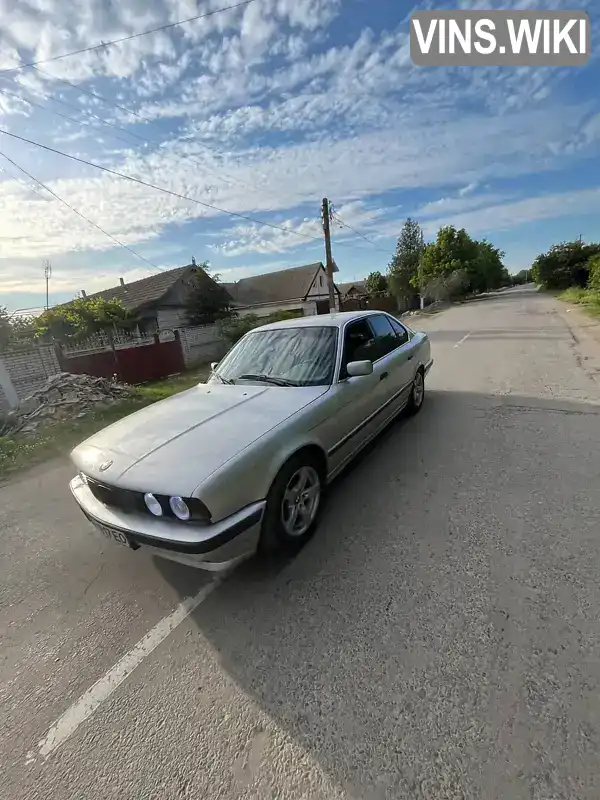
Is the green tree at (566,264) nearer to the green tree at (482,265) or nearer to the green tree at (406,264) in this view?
the green tree at (482,265)

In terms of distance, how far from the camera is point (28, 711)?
1798 mm

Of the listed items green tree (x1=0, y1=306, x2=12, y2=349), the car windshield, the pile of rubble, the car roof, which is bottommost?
the pile of rubble

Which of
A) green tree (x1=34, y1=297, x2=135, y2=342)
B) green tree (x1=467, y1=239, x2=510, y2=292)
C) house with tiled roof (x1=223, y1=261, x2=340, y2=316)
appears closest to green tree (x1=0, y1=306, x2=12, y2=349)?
green tree (x1=34, y1=297, x2=135, y2=342)

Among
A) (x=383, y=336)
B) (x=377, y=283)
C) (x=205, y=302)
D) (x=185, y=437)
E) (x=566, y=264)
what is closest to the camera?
(x=185, y=437)

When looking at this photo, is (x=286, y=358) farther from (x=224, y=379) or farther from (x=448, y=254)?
(x=448, y=254)

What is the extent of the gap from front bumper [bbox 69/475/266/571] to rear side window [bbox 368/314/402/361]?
92.9 inches

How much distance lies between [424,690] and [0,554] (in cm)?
346

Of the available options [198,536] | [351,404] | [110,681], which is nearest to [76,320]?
[351,404]

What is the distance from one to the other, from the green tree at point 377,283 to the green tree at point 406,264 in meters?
3.23

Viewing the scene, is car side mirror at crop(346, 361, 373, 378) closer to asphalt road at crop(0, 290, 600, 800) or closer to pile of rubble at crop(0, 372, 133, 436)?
asphalt road at crop(0, 290, 600, 800)

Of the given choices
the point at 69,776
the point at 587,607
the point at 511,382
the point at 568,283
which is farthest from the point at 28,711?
the point at 568,283

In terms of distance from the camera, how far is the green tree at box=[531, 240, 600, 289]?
138 feet

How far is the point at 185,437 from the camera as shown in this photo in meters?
2.50

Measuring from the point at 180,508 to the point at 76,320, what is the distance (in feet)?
36.4
